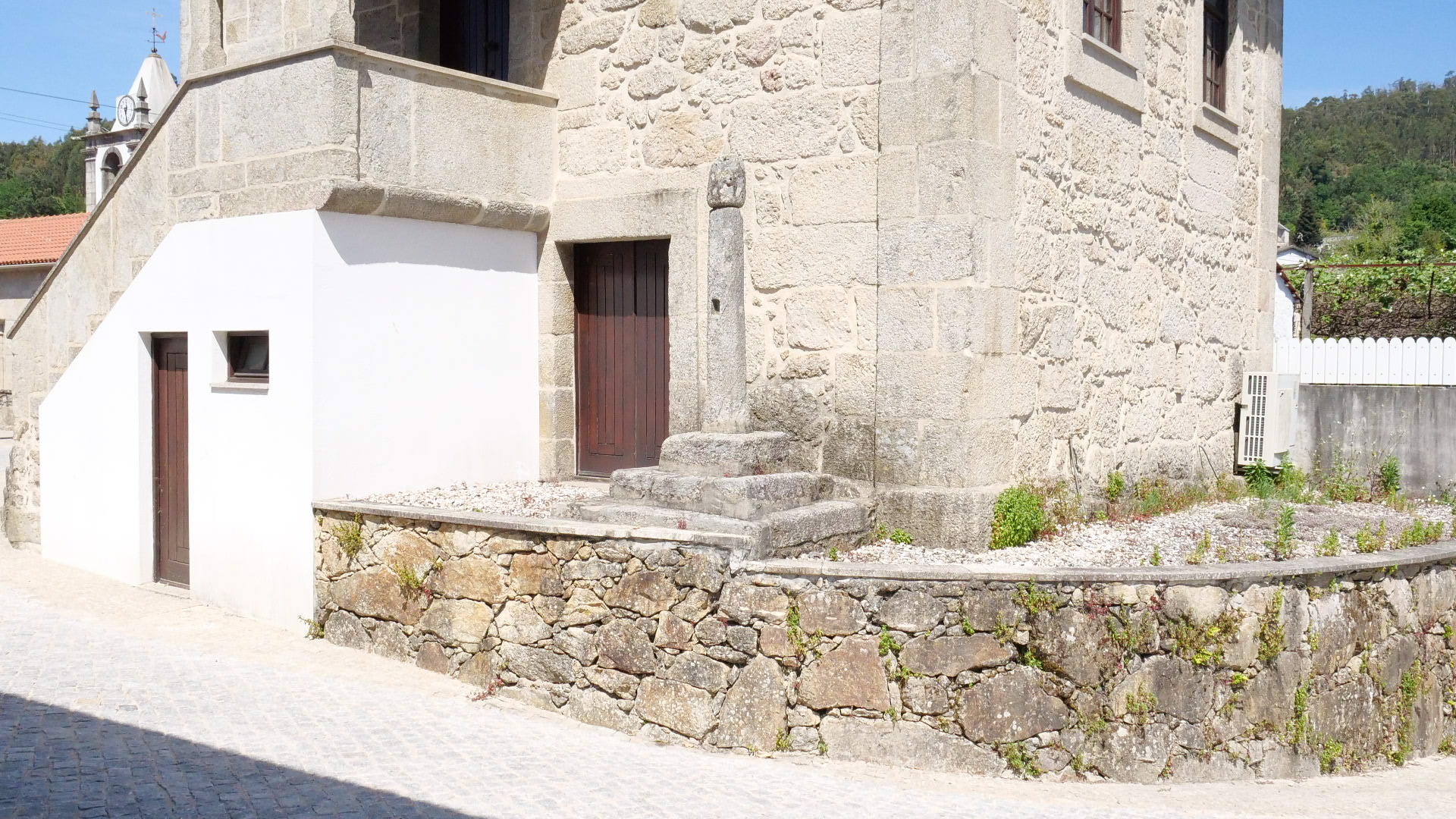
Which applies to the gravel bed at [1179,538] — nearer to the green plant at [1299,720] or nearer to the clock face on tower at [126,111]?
the green plant at [1299,720]

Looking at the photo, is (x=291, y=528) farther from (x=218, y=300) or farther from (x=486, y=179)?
(x=486, y=179)

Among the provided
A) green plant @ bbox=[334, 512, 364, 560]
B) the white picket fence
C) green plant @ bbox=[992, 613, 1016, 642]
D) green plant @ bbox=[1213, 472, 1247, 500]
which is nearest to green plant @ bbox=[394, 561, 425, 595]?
green plant @ bbox=[334, 512, 364, 560]

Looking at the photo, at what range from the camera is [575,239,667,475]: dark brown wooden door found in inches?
330

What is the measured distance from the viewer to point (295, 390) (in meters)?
7.20

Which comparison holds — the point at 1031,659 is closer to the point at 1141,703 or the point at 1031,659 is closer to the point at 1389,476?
the point at 1141,703

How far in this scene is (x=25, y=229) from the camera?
2630cm

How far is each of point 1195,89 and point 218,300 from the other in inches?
278

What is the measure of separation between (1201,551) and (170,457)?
6553mm

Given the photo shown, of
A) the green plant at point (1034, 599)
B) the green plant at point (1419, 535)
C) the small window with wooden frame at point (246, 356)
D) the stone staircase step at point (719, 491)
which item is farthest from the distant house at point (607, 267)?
the green plant at point (1419, 535)

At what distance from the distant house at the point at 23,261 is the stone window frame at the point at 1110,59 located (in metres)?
21.3

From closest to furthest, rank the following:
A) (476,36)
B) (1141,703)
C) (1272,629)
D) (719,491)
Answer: (1141,703)
(1272,629)
(719,491)
(476,36)

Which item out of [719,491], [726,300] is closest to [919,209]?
[726,300]

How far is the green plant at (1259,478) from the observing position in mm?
9867

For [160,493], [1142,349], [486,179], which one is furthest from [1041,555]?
[160,493]
